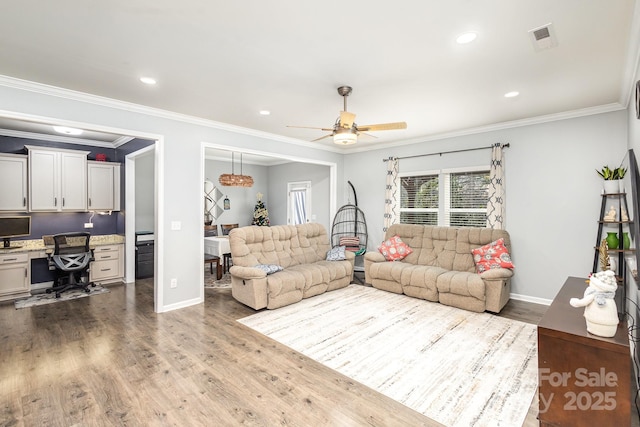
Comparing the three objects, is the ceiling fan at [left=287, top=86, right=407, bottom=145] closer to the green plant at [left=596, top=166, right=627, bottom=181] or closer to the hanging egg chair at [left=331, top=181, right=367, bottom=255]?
the green plant at [left=596, top=166, right=627, bottom=181]

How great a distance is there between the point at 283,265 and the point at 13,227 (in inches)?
169

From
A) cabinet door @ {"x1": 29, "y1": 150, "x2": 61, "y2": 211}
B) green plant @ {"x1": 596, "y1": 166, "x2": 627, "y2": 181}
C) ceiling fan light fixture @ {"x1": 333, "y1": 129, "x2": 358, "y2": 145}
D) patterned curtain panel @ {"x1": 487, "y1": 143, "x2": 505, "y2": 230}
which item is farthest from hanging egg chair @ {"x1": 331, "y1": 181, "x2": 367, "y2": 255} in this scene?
cabinet door @ {"x1": 29, "y1": 150, "x2": 61, "y2": 211}

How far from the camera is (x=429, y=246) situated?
5168mm

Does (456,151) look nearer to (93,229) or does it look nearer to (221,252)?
(221,252)

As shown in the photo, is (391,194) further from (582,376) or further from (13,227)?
(13,227)

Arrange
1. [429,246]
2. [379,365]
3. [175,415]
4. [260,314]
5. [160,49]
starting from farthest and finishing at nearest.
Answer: [429,246] < [260,314] < [379,365] < [160,49] < [175,415]

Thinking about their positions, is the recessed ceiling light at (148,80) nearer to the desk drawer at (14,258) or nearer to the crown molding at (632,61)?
the desk drawer at (14,258)

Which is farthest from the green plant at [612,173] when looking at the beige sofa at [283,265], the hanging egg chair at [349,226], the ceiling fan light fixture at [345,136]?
the hanging egg chair at [349,226]

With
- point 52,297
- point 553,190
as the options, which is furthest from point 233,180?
point 553,190

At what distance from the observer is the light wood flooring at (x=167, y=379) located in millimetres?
2080

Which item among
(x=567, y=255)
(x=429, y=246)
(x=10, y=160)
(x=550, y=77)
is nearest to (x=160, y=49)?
(x=550, y=77)

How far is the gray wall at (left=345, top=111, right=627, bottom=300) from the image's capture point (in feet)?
13.0

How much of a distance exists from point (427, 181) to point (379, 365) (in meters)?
3.82
